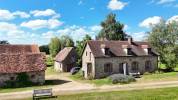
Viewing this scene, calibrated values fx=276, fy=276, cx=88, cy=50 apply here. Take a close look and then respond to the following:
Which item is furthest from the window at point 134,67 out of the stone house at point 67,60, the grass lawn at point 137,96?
the grass lawn at point 137,96

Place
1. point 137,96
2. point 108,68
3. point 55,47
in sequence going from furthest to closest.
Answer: point 55,47 < point 108,68 < point 137,96

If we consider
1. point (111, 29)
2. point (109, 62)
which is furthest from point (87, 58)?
point (111, 29)

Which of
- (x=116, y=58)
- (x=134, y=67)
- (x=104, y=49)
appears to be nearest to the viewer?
(x=104, y=49)

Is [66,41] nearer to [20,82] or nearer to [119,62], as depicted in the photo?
[119,62]

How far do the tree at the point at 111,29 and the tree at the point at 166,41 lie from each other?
2372 centimetres

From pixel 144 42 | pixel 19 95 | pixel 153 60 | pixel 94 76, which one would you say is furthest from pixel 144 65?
pixel 19 95

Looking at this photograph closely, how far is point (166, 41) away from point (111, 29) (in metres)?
27.0

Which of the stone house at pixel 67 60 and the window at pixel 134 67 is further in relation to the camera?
the stone house at pixel 67 60

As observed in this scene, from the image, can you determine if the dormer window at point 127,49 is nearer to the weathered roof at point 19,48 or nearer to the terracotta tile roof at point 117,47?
the terracotta tile roof at point 117,47

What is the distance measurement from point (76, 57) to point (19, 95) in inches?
1272

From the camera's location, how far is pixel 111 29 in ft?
267

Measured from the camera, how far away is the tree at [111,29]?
80.7m

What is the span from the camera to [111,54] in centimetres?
4697

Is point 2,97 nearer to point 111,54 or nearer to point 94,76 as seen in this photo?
point 94,76
